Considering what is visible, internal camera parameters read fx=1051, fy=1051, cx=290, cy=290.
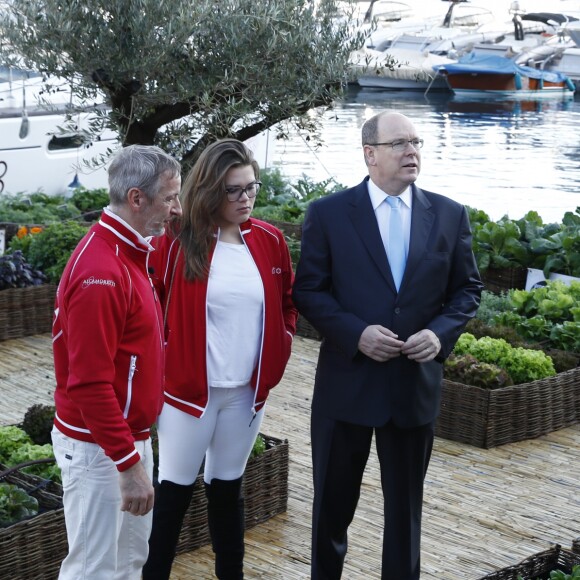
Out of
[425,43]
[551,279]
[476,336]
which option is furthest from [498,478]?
[425,43]

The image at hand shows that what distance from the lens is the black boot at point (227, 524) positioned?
3.73 metres

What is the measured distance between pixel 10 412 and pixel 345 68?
2.75 meters

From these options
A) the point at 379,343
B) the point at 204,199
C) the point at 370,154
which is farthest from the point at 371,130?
the point at 379,343

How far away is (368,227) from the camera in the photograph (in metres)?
3.62

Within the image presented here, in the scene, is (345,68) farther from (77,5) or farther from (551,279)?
(551,279)

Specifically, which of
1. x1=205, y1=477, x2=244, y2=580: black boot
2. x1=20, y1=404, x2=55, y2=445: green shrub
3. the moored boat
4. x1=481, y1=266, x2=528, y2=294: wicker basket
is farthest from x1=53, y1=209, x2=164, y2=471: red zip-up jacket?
the moored boat

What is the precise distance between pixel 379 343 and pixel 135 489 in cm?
99

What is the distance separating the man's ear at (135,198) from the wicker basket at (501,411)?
Result: 329cm

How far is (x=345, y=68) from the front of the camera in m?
5.51

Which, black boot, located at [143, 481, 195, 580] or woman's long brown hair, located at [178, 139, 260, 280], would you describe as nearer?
woman's long brown hair, located at [178, 139, 260, 280]

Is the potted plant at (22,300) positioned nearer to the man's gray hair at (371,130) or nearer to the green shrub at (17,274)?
the green shrub at (17,274)

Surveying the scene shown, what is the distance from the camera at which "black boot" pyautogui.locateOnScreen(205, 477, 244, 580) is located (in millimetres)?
3732

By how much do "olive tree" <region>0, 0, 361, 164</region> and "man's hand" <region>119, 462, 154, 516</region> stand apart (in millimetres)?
2572

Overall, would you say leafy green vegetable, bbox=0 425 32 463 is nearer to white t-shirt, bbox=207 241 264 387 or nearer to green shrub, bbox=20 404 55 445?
green shrub, bbox=20 404 55 445
